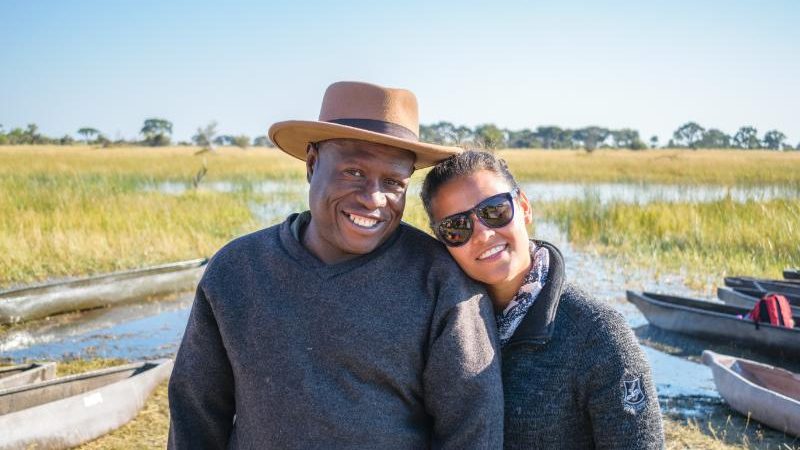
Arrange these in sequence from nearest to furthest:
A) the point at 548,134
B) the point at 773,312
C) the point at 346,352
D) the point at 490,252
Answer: the point at 346,352, the point at 490,252, the point at 773,312, the point at 548,134

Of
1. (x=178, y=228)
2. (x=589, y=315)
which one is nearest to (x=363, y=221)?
(x=589, y=315)

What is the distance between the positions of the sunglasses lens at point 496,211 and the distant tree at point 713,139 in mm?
89138

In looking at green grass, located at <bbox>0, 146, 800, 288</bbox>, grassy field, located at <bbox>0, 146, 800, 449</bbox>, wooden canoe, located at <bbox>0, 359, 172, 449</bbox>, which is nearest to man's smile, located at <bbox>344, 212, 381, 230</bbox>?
wooden canoe, located at <bbox>0, 359, 172, 449</bbox>

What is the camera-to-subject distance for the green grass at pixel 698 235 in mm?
12250

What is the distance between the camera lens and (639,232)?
14.4 m

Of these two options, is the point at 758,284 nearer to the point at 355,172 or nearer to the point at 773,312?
the point at 773,312

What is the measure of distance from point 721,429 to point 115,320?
278 inches

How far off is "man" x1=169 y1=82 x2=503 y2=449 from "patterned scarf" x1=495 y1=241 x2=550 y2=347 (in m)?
0.10

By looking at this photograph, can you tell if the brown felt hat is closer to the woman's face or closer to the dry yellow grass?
the woman's face

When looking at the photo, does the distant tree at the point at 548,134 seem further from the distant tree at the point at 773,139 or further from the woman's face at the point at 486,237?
the woman's face at the point at 486,237

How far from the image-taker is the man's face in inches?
90.6

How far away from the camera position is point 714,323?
8508mm

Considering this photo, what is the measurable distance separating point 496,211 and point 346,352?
2.04 ft

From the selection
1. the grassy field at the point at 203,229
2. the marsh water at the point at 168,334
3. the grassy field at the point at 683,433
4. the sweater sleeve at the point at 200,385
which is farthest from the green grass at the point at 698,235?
the sweater sleeve at the point at 200,385
